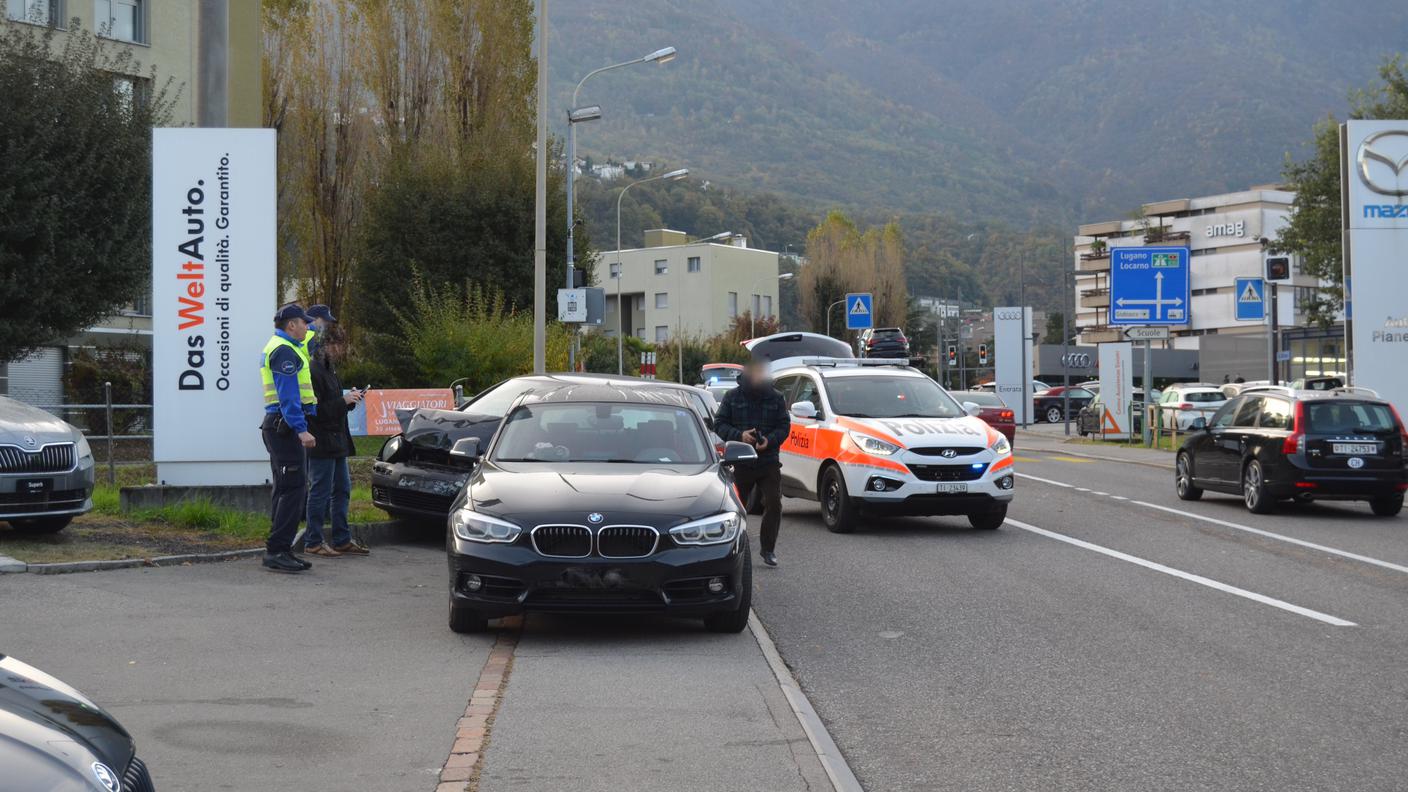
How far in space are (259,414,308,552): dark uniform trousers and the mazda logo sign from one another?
2276 cm

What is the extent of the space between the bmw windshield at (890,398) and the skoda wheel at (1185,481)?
549 centimetres

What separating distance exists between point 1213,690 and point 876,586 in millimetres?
4143

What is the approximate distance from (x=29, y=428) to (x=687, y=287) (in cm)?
9750

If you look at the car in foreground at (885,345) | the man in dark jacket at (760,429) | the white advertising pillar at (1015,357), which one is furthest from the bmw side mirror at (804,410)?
the white advertising pillar at (1015,357)

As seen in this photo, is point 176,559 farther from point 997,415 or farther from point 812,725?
point 997,415

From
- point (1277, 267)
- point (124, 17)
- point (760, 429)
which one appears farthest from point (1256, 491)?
point (124, 17)

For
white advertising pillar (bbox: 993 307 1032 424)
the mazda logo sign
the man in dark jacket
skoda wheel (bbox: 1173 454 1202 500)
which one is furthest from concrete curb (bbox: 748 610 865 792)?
white advertising pillar (bbox: 993 307 1032 424)

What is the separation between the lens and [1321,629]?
9.50m

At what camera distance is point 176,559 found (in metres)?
11.3

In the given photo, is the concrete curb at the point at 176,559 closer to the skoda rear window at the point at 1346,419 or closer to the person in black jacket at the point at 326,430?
the person in black jacket at the point at 326,430

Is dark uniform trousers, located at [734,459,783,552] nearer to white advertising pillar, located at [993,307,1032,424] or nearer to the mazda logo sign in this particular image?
the mazda logo sign

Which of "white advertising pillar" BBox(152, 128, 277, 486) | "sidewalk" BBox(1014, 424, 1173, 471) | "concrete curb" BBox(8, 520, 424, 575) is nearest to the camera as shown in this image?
"concrete curb" BBox(8, 520, 424, 575)

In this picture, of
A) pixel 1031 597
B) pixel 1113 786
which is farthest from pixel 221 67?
pixel 1113 786

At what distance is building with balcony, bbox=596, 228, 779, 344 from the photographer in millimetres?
107875
